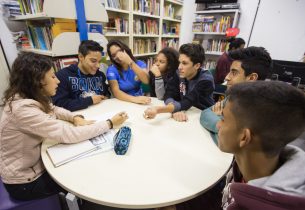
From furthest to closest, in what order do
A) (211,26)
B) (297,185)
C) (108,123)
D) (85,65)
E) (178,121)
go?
(211,26)
(85,65)
(178,121)
(108,123)
(297,185)

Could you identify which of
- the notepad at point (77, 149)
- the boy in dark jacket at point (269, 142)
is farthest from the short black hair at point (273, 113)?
the notepad at point (77, 149)

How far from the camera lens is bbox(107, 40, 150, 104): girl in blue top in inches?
72.1

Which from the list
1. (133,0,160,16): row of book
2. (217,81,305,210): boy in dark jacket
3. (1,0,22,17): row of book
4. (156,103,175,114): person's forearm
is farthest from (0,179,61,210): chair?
(133,0,160,16): row of book

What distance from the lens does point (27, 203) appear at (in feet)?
3.14

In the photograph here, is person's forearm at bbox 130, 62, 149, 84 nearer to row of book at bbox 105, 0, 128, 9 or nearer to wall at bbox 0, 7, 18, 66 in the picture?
row of book at bbox 105, 0, 128, 9

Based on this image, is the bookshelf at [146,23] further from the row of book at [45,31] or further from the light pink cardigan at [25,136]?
the light pink cardigan at [25,136]

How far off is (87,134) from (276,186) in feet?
2.90

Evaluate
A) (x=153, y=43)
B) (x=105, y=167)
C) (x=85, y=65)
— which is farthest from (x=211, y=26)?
(x=105, y=167)

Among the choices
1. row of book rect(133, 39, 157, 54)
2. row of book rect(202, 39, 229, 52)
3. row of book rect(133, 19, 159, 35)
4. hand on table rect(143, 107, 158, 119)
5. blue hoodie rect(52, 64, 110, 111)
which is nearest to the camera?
hand on table rect(143, 107, 158, 119)

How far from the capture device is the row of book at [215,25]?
13.0 ft

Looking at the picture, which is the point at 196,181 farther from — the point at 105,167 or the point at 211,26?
the point at 211,26

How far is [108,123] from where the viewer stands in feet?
3.62

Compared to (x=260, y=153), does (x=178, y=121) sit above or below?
below

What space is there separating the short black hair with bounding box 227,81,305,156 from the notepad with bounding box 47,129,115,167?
0.71 m
